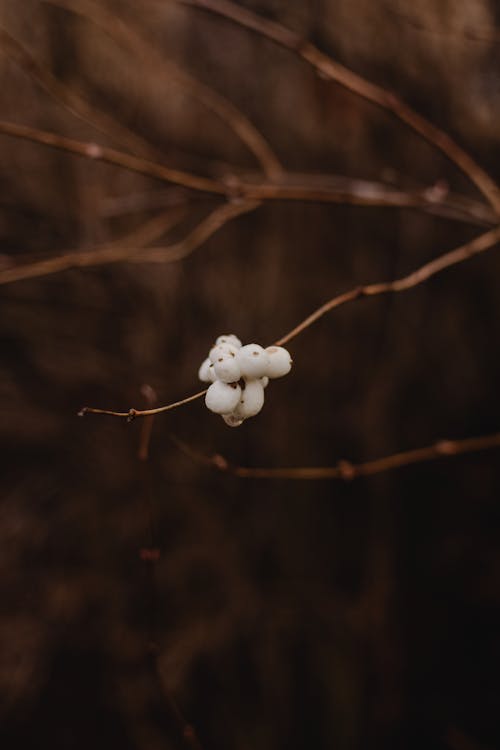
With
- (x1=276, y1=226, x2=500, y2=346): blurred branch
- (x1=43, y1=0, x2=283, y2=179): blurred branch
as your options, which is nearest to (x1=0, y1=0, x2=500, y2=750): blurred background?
(x1=43, y1=0, x2=283, y2=179): blurred branch

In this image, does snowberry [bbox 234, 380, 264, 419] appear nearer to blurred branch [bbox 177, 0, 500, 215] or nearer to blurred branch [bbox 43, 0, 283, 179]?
blurred branch [bbox 177, 0, 500, 215]

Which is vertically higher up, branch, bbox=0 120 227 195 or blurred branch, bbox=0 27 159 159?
blurred branch, bbox=0 27 159 159

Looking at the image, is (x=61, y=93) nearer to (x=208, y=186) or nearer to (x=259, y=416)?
(x=208, y=186)

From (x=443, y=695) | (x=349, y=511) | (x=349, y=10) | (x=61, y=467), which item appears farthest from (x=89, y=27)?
(x=443, y=695)

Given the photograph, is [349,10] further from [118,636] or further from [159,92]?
[118,636]

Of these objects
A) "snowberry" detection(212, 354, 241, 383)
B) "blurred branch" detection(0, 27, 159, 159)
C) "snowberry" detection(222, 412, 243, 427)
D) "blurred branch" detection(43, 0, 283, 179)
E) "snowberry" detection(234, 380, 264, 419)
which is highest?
"blurred branch" detection(43, 0, 283, 179)

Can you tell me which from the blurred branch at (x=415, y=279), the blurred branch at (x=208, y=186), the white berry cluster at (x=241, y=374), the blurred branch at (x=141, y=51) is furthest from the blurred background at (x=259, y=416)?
the white berry cluster at (x=241, y=374)

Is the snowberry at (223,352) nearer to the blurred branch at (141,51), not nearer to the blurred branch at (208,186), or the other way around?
the blurred branch at (208,186)
